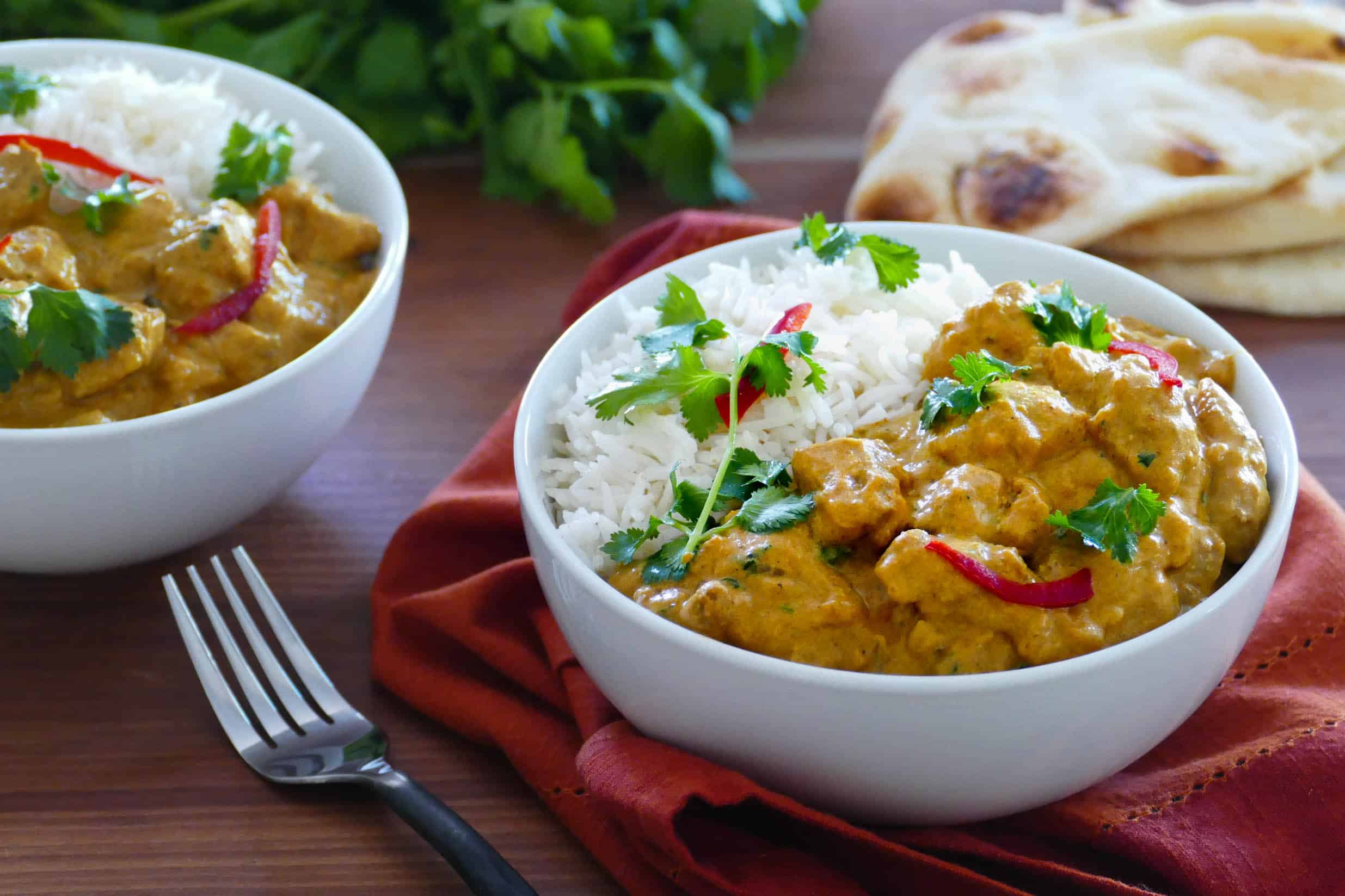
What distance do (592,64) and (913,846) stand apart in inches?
89.0

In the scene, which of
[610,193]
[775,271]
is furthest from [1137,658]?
[610,193]

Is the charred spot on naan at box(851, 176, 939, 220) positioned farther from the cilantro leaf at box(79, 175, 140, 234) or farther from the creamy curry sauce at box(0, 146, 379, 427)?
the cilantro leaf at box(79, 175, 140, 234)

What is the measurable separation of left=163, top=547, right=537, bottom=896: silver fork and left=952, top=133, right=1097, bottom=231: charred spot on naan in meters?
1.74

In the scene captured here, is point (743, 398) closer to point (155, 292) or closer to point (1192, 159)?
point (155, 292)

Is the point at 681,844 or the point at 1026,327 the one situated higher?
the point at 1026,327

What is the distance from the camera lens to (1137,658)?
166cm

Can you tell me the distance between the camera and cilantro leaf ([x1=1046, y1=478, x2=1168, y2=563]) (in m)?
1.74

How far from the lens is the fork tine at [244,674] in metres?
2.13

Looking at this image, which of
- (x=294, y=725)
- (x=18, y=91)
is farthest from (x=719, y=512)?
(x=18, y=91)

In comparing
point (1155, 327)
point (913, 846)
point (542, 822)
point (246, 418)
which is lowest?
point (542, 822)

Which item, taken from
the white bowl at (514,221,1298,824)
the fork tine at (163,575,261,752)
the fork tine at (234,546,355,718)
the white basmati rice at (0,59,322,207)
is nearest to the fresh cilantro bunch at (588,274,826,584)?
the white bowl at (514,221,1298,824)

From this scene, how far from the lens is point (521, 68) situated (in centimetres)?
352

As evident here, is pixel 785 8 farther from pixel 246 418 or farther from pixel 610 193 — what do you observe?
pixel 246 418


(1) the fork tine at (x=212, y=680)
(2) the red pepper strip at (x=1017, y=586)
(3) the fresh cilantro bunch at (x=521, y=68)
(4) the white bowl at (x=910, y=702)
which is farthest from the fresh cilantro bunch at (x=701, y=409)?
(3) the fresh cilantro bunch at (x=521, y=68)
